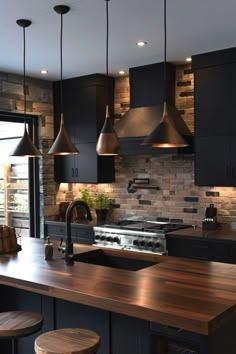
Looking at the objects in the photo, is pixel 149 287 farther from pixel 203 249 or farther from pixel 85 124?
pixel 85 124

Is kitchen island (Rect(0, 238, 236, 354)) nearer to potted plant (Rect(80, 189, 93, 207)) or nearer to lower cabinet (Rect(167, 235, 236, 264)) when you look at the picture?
lower cabinet (Rect(167, 235, 236, 264))

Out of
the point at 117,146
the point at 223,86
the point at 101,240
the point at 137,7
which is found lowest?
the point at 101,240

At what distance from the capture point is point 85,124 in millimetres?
6188

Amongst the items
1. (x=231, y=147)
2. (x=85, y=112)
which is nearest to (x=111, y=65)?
(x=85, y=112)

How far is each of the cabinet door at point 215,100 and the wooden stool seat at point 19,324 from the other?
10.2ft

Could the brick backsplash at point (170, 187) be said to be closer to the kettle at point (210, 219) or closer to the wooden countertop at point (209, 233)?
the kettle at point (210, 219)

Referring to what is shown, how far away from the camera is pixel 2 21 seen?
385 centimetres

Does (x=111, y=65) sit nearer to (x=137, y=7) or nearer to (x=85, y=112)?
(x=85, y=112)

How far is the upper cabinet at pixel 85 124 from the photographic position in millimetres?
6090

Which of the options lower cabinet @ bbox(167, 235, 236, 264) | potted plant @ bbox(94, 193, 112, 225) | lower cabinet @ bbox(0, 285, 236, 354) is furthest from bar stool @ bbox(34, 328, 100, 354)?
potted plant @ bbox(94, 193, 112, 225)

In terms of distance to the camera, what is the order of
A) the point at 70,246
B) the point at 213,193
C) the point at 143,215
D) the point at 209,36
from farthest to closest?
the point at 143,215 < the point at 213,193 < the point at 209,36 < the point at 70,246

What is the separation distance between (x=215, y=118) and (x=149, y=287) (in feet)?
9.46

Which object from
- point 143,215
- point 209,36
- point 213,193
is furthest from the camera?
point 143,215

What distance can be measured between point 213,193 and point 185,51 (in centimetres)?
176
